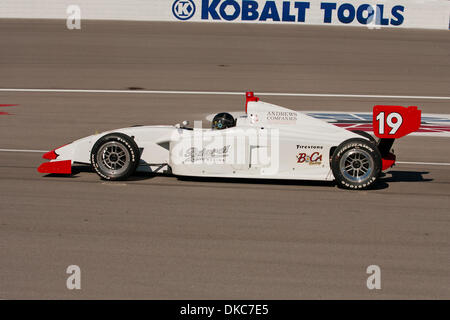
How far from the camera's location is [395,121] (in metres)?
7.91

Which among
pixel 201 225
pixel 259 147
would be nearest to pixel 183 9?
pixel 259 147

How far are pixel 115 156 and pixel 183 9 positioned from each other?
60.0 ft

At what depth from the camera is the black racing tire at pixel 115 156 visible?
802 centimetres

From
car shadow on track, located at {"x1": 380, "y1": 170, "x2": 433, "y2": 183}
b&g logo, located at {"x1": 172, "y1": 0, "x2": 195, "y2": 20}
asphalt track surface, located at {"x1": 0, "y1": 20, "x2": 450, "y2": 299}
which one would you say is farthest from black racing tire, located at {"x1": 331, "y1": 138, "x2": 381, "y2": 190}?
b&g logo, located at {"x1": 172, "y1": 0, "x2": 195, "y2": 20}

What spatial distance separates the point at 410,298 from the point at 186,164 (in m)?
3.93

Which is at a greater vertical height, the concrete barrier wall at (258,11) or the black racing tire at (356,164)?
the concrete barrier wall at (258,11)

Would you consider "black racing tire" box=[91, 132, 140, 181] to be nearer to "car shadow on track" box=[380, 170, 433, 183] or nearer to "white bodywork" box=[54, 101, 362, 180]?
"white bodywork" box=[54, 101, 362, 180]

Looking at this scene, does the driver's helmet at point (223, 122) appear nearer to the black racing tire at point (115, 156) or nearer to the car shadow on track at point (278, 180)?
the car shadow on track at point (278, 180)

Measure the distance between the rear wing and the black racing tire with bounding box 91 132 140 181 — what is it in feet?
10.6

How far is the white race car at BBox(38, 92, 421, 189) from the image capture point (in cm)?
790

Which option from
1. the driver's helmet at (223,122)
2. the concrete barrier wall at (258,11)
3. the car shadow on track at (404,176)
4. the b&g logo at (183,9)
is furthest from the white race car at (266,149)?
the b&g logo at (183,9)

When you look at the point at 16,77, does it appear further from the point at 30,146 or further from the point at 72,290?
the point at 72,290

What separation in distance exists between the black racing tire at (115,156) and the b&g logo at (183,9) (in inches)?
717
